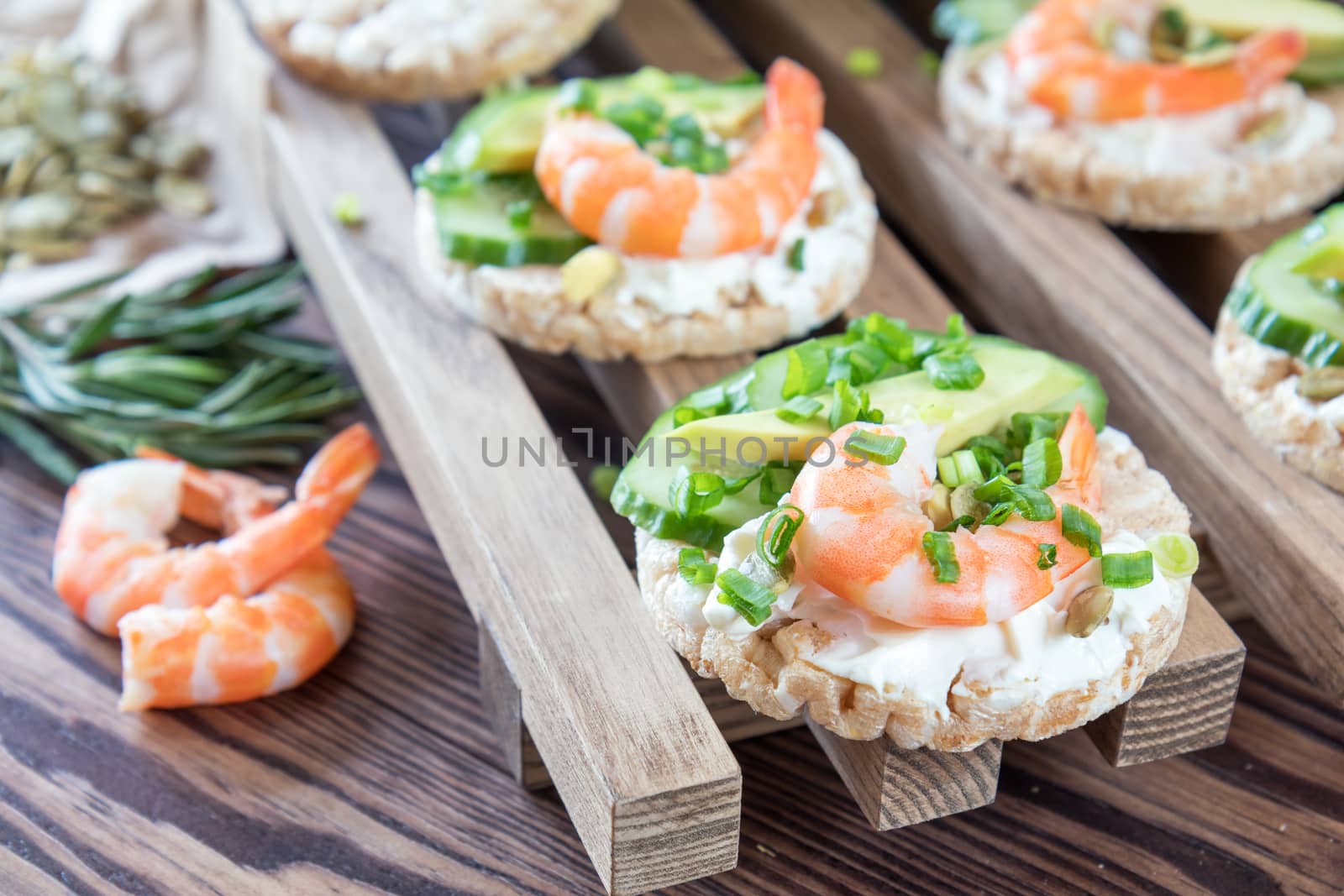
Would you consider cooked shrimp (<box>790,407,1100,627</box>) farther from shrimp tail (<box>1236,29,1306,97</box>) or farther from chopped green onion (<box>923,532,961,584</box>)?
shrimp tail (<box>1236,29,1306,97</box>)

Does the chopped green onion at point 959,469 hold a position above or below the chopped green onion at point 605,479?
above

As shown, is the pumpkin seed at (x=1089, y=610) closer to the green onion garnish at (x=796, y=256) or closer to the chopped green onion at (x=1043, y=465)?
the chopped green onion at (x=1043, y=465)

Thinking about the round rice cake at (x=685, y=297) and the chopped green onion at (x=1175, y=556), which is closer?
the chopped green onion at (x=1175, y=556)

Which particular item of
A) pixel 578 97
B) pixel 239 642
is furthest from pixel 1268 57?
pixel 239 642

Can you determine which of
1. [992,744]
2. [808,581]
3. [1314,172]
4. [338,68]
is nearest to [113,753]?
[808,581]

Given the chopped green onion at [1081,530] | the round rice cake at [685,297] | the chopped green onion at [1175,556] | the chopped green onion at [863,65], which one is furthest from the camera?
the chopped green onion at [863,65]

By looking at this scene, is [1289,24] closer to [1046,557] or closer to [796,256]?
[796,256]

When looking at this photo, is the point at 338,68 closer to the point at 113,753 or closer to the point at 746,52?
the point at 746,52

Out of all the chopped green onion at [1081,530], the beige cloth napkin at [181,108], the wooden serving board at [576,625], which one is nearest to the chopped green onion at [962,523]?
the chopped green onion at [1081,530]
